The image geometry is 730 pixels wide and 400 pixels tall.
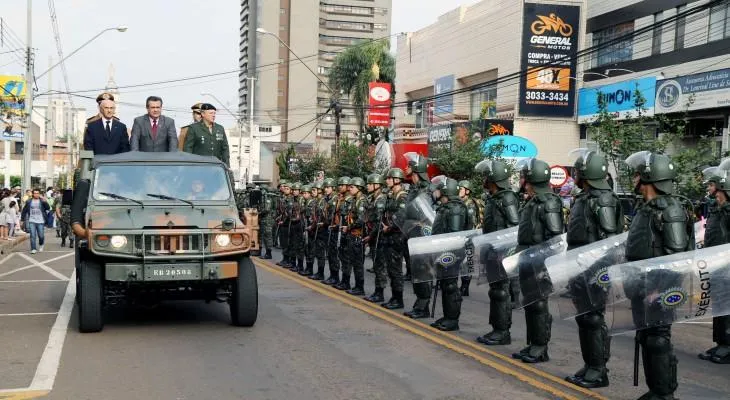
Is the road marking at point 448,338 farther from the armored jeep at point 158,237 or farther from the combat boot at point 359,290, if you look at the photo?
the armored jeep at point 158,237

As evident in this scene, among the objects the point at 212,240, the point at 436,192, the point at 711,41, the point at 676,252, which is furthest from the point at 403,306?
the point at 711,41

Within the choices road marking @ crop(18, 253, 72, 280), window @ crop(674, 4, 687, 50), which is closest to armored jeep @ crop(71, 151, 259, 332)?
road marking @ crop(18, 253, 72, 280)

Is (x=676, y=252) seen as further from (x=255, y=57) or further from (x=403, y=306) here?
(x=255, y=57)

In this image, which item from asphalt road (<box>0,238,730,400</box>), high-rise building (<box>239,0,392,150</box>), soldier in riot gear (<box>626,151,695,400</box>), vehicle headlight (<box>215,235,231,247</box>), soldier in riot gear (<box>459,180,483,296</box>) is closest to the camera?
soldier in riot gear (<box>626,151,695,400</box>)

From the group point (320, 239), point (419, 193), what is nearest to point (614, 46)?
point (320, 239)

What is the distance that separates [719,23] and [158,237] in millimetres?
21057

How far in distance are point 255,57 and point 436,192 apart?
107m

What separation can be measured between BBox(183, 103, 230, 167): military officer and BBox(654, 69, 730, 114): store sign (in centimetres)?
1525

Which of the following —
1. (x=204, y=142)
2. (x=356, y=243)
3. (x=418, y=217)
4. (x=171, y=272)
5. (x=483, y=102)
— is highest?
(x=483, y=102)

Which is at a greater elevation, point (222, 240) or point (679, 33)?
point (679, 33)

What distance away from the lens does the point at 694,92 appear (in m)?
24.3

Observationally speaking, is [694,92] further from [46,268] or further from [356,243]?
[46,268]

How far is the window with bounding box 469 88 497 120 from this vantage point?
3559cm

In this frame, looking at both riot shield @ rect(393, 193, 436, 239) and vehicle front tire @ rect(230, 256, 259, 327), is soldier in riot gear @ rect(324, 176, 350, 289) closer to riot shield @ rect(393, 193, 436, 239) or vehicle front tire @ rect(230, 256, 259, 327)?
riot shield @ rect(393, 193, 436, 239)
